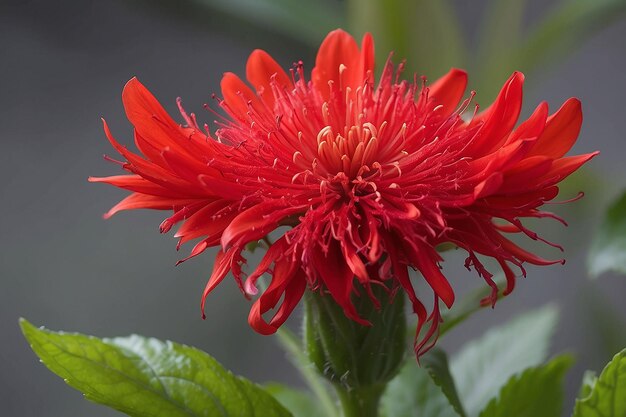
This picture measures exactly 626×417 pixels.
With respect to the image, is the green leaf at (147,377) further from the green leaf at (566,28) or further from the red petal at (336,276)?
the green leaf at (566,28)

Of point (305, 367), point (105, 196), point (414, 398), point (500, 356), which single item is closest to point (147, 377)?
point (305, 367)

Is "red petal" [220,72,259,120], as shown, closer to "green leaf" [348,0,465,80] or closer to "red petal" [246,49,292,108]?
"red petal" [246,49,292,108]

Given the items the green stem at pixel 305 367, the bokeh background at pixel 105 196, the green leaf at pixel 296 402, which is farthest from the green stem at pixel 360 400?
the bokeh background at pixel 105 196

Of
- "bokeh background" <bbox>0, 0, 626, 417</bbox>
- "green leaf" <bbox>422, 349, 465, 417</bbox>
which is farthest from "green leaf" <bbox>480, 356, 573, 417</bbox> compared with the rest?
"bokeh background" <bbox>0, 0, 626, 417</bbox>

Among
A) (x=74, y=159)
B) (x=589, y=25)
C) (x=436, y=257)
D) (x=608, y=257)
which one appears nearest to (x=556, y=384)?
(x=608, y=257)

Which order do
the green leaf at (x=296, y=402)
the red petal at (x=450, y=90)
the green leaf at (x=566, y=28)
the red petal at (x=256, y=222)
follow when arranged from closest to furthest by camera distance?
the red petal at (x=256, y=222), the red petal at (x=450, y=90), the green leaf at (x=296, y=402), the green leaf at (x=566, y=28)

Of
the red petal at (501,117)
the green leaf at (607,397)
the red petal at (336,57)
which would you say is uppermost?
the red petal at (336,57)
